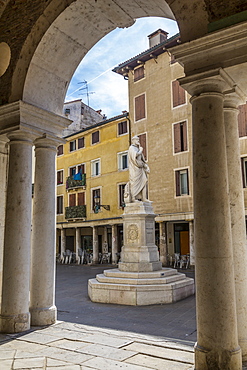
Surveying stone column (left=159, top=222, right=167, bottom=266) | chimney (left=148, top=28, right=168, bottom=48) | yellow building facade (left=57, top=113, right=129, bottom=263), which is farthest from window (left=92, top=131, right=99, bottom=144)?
stone column (left=159, top=222, right=167, bottom=266)

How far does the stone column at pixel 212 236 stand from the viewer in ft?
10.7

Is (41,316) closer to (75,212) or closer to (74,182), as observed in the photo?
(75,212)

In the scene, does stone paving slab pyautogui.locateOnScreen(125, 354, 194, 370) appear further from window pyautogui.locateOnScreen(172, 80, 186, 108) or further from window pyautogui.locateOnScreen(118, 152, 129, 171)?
window pyautogui.locateOnScreen(118, 152, 129, 171)

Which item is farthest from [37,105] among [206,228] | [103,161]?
[103,161]

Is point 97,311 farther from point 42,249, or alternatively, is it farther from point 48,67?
point 48,67

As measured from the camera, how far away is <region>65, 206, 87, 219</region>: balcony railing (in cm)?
A: 2573

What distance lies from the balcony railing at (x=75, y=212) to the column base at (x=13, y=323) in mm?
20710

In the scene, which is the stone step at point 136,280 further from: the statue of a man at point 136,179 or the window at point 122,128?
the window at point 122,128

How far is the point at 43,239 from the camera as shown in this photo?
17.6 ft

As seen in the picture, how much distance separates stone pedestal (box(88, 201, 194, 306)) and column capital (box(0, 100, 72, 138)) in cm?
457

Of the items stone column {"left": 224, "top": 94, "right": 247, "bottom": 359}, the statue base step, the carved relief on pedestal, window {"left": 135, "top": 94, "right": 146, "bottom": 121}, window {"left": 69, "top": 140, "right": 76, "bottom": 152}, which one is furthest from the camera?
window {"left": 69, "top": 140, "right": 76, "bottom": 152}

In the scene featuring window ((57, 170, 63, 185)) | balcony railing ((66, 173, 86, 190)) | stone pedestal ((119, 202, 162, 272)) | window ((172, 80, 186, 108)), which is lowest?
stone pedestal ((119, 202, 162, 272))

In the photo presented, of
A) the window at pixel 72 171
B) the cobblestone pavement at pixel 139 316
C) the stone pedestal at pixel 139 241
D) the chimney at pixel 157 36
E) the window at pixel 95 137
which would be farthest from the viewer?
the window at pixel 72 171

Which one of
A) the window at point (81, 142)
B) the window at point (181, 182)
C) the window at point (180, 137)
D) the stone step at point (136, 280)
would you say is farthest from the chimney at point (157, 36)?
the stone step at point (136, 280)
